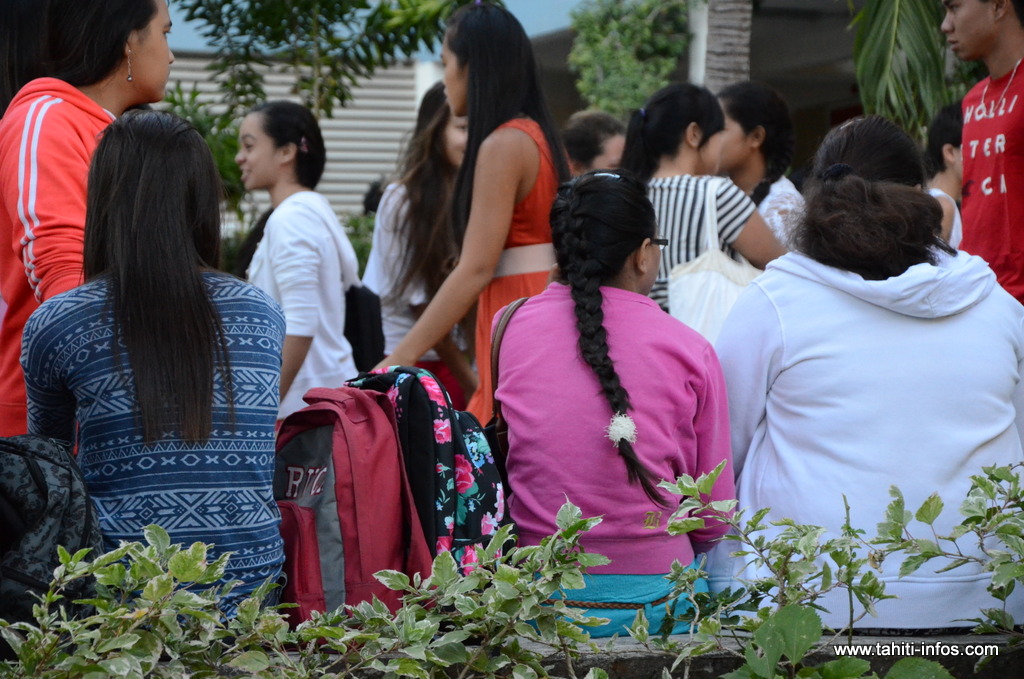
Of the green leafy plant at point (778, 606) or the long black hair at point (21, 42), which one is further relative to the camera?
the long black hair at point (21, 42)

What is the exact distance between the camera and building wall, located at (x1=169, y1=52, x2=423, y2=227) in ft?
45.4

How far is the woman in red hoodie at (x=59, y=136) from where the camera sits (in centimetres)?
252

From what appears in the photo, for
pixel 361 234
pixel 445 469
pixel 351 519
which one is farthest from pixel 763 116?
pixel 361 234

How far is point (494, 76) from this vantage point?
3.54 metres

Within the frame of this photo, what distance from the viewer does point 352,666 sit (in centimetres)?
199

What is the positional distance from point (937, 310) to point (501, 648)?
4.18 feet

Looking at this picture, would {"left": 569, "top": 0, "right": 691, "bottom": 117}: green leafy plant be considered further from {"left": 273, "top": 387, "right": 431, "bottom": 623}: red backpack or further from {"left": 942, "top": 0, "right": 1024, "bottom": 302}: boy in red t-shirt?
{"left": 273, "top": 387, "right": 431, "bottom": 623}: red backpack

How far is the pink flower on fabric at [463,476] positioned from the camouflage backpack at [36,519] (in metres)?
0.77

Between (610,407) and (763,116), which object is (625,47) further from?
(610,407)

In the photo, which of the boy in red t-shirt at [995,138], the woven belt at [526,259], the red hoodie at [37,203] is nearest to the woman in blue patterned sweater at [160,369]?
the red hoodie at [37,203]

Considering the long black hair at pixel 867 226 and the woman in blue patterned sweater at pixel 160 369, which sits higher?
the long black hair at pixel 867 226

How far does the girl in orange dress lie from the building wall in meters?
10.3

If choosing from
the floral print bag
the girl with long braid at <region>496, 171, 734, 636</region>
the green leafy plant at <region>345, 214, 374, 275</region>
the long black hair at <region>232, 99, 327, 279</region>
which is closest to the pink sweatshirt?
the girl with long braid at <region>496, 171, 734, 636</region>

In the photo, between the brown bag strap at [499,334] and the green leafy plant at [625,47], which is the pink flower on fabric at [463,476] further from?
the green leafy plant at [625,47]
